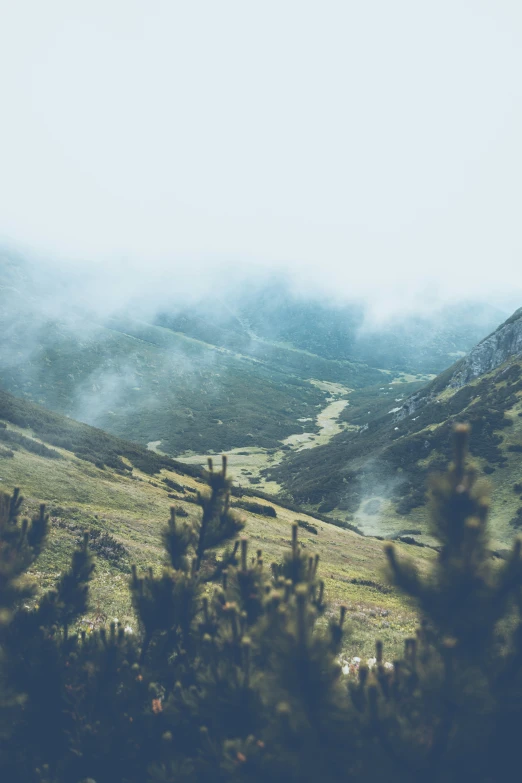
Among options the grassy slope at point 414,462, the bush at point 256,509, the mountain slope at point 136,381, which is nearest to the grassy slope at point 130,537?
the bush at point 256,509

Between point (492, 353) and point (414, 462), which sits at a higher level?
point (492, 353)

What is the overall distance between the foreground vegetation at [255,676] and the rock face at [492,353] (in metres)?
90.3

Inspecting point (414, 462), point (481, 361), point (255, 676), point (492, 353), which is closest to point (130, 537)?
point (255, 676)

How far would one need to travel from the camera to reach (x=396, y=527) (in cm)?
4681

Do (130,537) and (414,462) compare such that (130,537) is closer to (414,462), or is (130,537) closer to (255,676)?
(255,676)

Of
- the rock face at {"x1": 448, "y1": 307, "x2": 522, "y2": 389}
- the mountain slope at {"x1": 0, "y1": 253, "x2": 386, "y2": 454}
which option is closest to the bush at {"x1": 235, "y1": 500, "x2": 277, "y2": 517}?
the mountain slope at {"x1": 0, "y1": 253, "x2": 386, "y2": 454}

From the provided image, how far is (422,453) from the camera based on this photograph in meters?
59.6

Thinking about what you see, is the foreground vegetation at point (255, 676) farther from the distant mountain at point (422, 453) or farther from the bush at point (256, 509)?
the distant mountain at point (422, 453)

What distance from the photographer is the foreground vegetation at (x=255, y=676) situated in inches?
140

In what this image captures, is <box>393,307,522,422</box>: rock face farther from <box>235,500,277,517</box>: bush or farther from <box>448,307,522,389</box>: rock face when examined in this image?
<box>235,500,277,517</box>: bush

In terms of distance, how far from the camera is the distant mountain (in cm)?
4884

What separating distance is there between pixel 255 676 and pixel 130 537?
1606 cm

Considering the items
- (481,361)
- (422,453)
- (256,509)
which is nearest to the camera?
(256,509)

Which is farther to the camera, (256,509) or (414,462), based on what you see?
(414,462)
